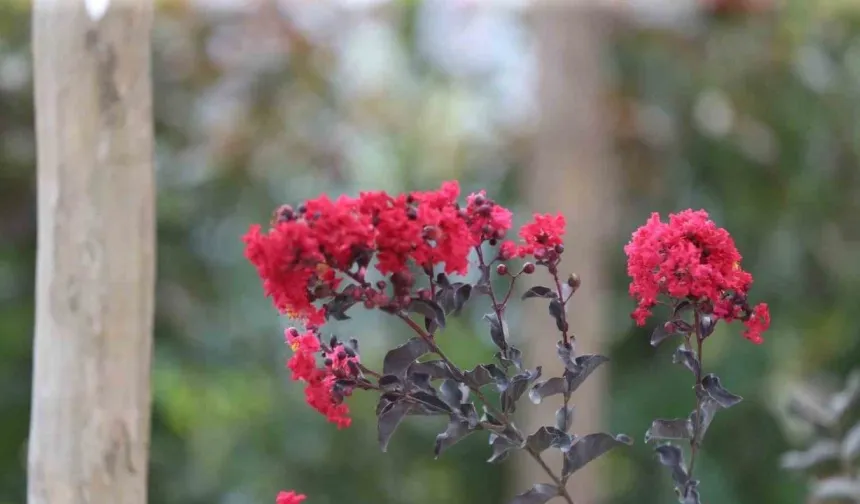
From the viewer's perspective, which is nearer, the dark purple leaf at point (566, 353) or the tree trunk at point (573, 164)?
the dark purple leaf at point (566, 353)

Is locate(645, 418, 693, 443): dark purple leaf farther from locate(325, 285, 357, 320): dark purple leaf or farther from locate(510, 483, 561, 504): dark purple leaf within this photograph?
locate(325, 285, 357, 320): dark purple leaf

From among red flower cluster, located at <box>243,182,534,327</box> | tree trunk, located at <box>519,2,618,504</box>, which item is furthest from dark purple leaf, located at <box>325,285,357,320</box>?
tree trunk, located at <box>519,2,618,504</box>

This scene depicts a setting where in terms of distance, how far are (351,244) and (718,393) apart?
0.34 m

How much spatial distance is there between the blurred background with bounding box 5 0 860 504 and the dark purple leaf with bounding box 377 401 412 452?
1.82 meters

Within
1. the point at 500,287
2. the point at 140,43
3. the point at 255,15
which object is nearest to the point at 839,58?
the point at 500,287

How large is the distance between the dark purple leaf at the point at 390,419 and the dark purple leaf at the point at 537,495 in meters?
0.13

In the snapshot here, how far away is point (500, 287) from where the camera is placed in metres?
2.71

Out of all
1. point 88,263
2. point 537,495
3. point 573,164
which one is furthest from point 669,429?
point 573,164

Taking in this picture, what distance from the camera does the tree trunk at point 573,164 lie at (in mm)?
2076

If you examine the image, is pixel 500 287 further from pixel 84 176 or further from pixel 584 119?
pixel 84 176

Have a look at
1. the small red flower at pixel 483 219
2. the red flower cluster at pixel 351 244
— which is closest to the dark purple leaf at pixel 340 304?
the red flower cluster at pixel 351 244

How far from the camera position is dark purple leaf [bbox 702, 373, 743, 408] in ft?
2.14

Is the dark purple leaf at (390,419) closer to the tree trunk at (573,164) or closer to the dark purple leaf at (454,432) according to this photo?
the dark purple leaf at (454,432)

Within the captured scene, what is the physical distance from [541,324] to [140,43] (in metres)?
1.41
